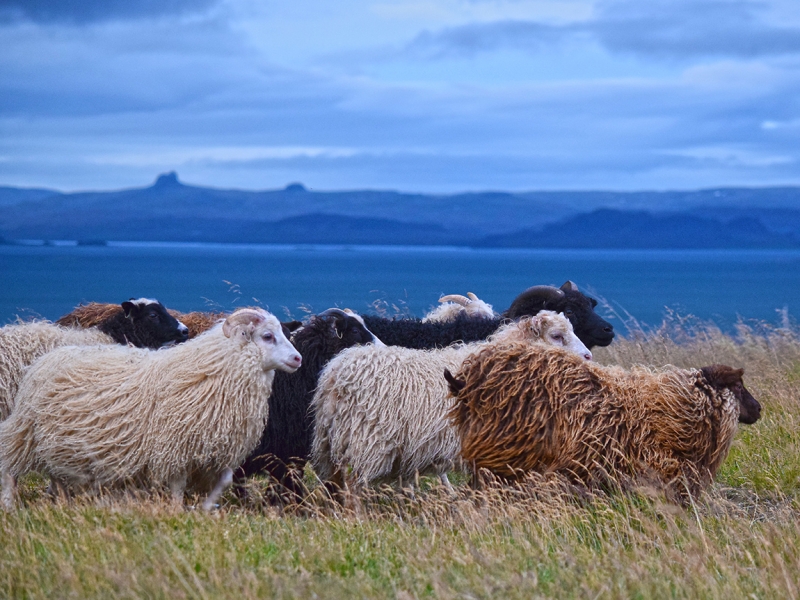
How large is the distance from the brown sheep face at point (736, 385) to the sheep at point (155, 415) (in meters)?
3.04

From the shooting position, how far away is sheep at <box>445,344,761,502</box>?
682cm

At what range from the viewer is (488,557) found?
17.3 feet

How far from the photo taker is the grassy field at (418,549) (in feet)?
15.7

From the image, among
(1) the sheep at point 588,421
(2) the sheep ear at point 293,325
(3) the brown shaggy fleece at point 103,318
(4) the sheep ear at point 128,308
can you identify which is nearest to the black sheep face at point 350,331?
(2) the sheep ear at point 293,325

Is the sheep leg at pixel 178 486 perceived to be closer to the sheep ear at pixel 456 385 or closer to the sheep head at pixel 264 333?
the sheep head at pixel 264 333

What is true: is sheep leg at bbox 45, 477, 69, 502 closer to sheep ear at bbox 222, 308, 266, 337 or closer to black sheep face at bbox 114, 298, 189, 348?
sheep ear at bbox 222, 308, 266, 337

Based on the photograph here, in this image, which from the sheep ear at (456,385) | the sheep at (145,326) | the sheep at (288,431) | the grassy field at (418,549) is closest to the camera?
the grassy field at (418,549)

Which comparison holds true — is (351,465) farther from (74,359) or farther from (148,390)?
(74,359)

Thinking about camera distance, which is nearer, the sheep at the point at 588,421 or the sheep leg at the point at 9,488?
the sheep at the point at 588,421

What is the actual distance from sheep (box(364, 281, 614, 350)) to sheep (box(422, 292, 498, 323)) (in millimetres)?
229

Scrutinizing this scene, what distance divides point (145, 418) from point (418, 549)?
2639 millimetres

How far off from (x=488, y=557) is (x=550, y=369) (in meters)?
1.99

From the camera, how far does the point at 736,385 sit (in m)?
7.10

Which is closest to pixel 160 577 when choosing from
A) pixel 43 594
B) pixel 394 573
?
pixel 43 594
